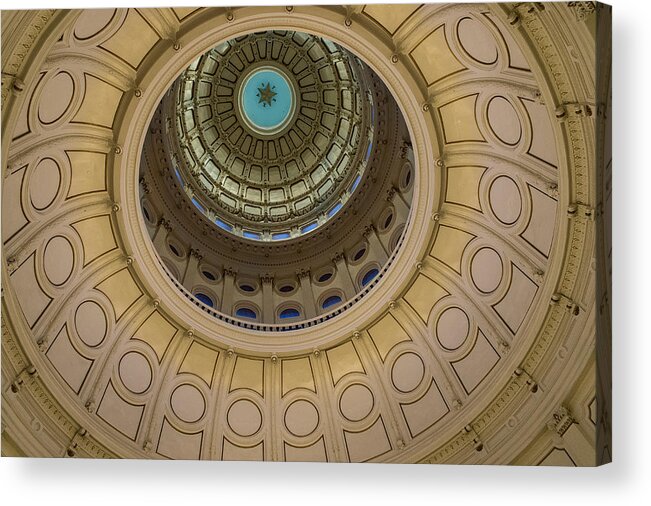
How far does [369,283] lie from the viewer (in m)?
12.7

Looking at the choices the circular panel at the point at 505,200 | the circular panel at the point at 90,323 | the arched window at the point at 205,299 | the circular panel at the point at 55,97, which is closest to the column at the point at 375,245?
the arched window at the point at 205,299

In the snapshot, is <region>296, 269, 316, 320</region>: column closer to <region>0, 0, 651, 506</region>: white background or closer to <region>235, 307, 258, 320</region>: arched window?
<region>235, 307, 258, 320</region>: arched window

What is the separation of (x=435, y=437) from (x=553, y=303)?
2602 mm

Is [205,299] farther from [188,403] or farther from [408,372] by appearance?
[408,372]

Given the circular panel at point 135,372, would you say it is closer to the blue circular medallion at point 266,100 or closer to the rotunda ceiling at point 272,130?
the rotunda ceiling at point 272,130

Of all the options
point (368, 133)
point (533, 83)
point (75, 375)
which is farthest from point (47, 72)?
point (368, 133)

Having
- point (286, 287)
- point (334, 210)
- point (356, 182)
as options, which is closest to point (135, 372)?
point (286, 287)

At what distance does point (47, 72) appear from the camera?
8.27m

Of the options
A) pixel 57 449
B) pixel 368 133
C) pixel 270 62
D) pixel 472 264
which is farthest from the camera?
pixel 270 62

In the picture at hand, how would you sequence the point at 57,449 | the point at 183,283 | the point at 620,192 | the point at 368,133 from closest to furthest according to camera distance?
the point at 620,192 < the point at 57,449 < the point at 183,283 < the point at 368,133

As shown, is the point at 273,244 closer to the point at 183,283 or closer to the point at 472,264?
the point at 183,283

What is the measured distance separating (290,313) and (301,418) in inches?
202

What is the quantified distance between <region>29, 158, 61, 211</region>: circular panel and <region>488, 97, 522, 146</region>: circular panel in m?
6.49

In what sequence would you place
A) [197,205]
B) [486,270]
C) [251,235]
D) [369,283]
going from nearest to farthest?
1. [486,270]
2. [369,283]
3. [197,205]
4. [251,235]
